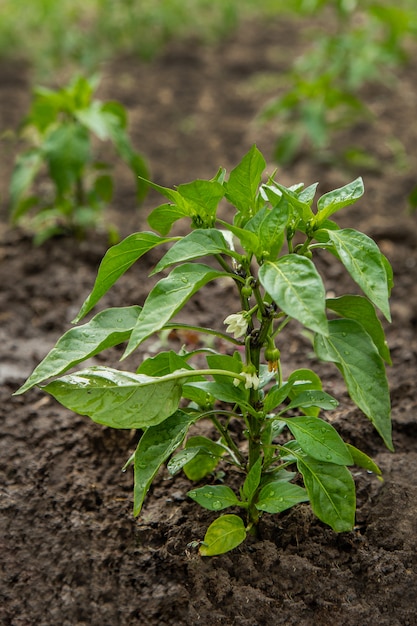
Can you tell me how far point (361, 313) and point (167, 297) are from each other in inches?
21.0

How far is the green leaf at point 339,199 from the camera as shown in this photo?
1.90 meters

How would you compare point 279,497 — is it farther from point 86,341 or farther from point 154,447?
point 86,341

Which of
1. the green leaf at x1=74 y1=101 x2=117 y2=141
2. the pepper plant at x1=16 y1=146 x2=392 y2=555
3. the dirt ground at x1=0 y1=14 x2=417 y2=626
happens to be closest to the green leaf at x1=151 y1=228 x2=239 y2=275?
the pepper plant at x1=16 y1=146 x2=392 y2=555

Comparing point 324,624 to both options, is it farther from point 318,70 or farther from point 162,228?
point 318,70

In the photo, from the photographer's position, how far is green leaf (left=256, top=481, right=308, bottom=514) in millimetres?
1975

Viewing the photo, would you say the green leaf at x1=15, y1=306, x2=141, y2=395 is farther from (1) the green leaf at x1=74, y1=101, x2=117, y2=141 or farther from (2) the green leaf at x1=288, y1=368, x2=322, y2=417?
(1) the green leaf at x1=74, y1=101, x2=117, y2=141

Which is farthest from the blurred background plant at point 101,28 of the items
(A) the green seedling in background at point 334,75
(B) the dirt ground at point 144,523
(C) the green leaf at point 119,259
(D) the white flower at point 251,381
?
(D) the white flower at point 251,381

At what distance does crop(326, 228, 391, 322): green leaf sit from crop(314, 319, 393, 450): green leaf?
7.0 inches

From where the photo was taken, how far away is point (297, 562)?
207 centimetres

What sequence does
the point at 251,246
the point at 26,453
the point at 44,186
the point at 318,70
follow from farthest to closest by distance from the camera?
the point at 318,70, the point at 44,186, the point at 26,453, the point at 251,246

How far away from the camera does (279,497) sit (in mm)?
2006

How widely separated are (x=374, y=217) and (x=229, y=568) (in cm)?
271

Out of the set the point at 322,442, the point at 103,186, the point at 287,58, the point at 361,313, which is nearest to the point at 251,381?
the point at 322,442

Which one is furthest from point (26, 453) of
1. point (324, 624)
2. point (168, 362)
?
point (324, 624)
